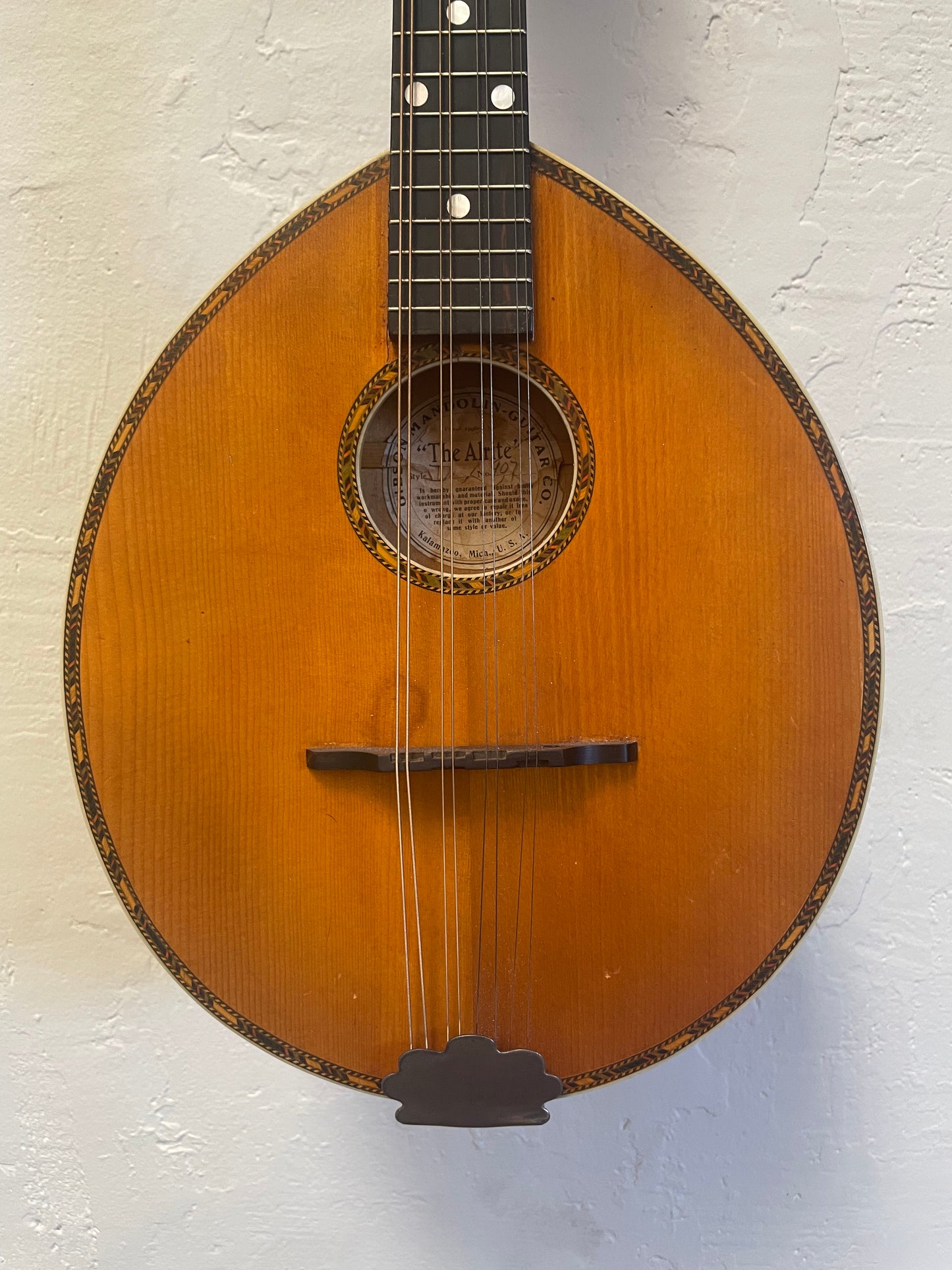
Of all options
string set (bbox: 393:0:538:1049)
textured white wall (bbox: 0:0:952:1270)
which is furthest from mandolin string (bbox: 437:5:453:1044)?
textured white wall (bbox: 0:0:952:1270)

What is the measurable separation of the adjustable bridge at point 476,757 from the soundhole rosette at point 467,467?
0.12m

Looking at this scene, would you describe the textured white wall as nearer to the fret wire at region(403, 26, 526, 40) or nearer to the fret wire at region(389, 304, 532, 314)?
the fret wire at region(403, 26, 526, 40)

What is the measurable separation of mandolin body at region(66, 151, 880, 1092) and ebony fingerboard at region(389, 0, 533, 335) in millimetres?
32

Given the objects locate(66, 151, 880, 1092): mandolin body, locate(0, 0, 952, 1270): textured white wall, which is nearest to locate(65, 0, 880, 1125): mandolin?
locate(66, 151, 880, 1092): mandolin body

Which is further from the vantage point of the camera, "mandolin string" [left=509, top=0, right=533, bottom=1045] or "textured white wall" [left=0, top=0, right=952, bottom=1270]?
"textured white wall" [left=0, top=0, right=952, bottom=1270]

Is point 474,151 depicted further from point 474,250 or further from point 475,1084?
point 475,1084

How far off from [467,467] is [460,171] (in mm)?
211

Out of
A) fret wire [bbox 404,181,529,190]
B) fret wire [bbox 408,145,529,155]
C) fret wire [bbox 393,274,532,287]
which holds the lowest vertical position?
fret wire [bbox 393,274,532,287]

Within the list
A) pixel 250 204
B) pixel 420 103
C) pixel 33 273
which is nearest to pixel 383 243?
pixel 420 103

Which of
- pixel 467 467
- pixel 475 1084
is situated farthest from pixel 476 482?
pixel 475 1084

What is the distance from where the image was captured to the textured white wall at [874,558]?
2.73ft

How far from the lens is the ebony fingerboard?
609 millimetres

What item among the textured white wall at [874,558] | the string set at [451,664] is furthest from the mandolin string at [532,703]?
the textured white wall at [874,558]

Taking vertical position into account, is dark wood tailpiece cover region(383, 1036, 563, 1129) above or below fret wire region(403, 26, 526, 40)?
below
